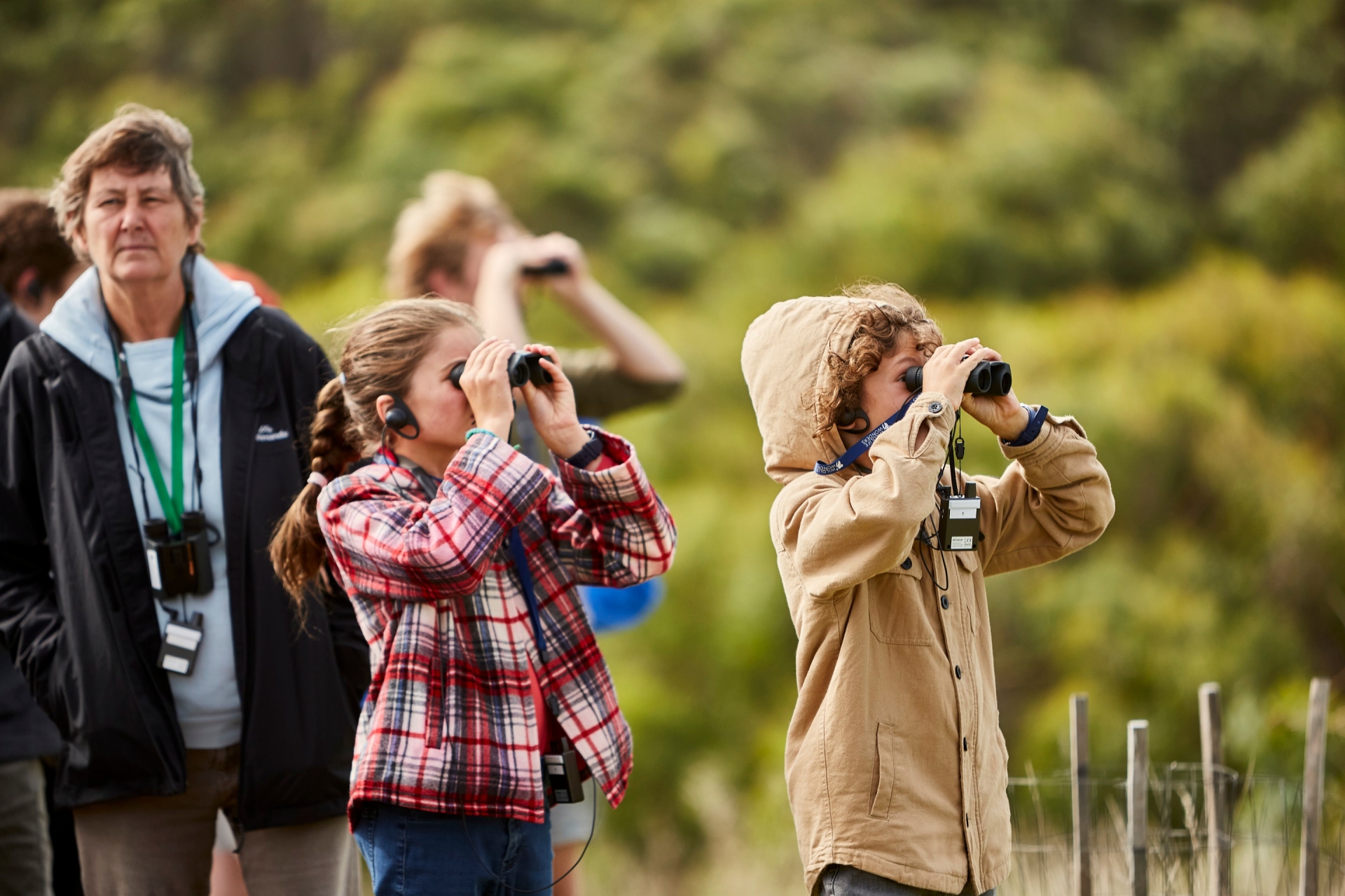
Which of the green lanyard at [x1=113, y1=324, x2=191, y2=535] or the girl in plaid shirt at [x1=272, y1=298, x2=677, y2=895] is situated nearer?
the girl in plaid shirt at [x1=272, y1=298, x2=677, y2=895]

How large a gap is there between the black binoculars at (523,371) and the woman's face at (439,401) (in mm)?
15

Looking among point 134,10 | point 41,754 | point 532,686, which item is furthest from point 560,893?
point 134,10

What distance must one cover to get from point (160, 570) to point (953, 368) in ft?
4.27

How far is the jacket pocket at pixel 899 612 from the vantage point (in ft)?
5.56

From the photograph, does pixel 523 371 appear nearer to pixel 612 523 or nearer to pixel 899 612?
pixel 612 523

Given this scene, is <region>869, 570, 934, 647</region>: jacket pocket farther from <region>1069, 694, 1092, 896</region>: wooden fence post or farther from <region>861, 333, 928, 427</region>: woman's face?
<region>1069, 694, 1092, 896</region>: wooden fence post

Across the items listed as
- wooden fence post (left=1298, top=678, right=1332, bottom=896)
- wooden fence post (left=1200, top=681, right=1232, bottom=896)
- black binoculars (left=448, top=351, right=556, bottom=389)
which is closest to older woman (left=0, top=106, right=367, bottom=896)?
black binoculars (left=448, top=351, right=556, bottom=389)

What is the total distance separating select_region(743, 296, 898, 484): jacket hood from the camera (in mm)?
1756

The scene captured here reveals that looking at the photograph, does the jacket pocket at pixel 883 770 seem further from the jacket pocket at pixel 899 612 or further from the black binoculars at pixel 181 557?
the black binoculars at pixel 181 557

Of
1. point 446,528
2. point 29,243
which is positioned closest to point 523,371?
point 446,528

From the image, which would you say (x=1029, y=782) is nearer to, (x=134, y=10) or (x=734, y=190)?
(x=734, y=190)

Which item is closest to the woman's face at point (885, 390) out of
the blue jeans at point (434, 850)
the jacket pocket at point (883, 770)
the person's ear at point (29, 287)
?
the jacket pocket at point (883, 770)

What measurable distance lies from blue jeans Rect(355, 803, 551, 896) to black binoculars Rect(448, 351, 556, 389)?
61 cm

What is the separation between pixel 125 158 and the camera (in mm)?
2084
